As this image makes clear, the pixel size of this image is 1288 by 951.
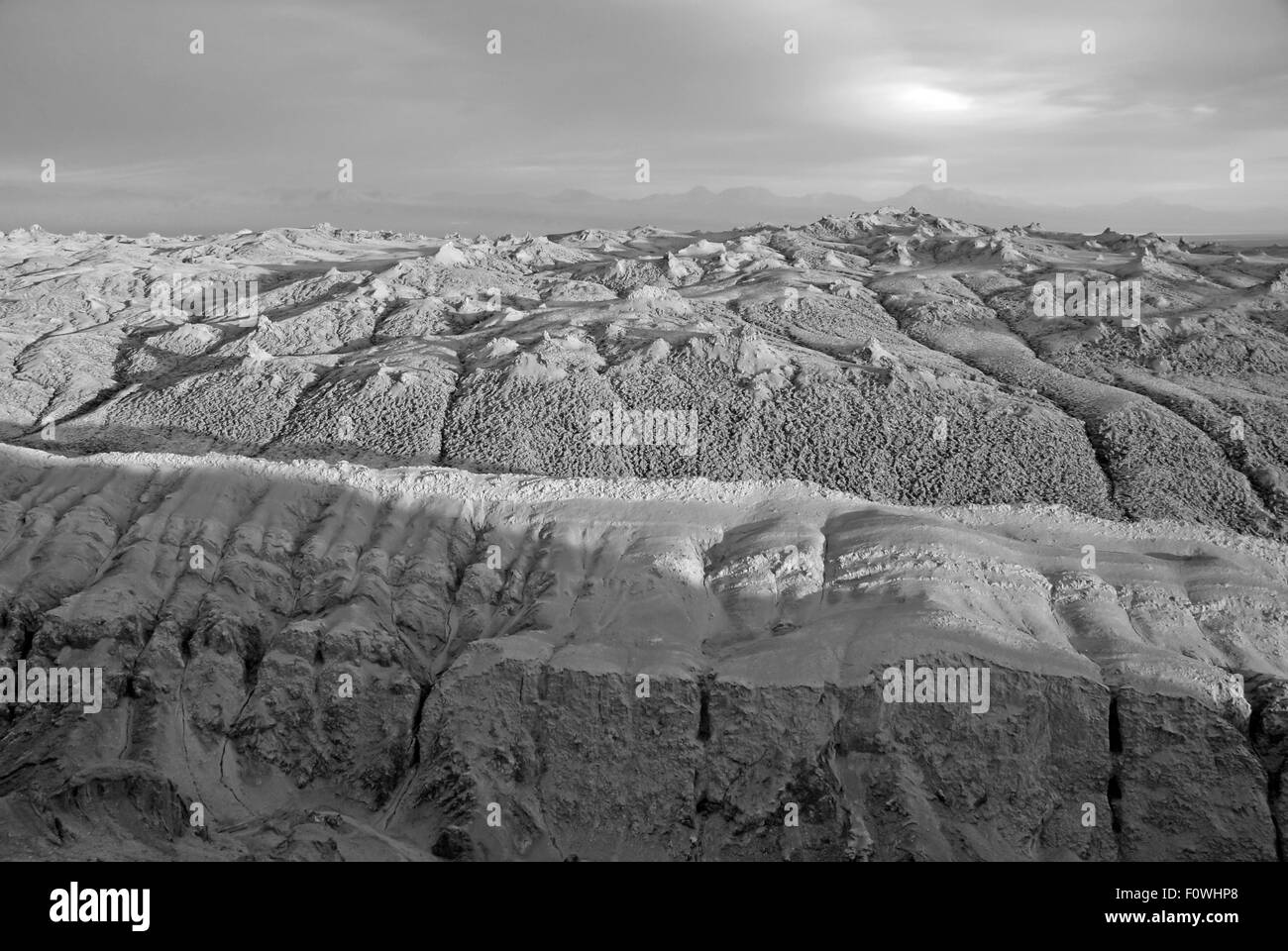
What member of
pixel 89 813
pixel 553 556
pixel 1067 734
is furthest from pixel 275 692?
pixel 1067 734

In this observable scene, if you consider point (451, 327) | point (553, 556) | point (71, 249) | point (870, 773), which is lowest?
point (870, 773)

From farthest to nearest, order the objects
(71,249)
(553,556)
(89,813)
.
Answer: (71,249), (553,556), (89,813)

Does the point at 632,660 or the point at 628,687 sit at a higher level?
the point at 632,660

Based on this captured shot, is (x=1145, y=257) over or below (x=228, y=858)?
over

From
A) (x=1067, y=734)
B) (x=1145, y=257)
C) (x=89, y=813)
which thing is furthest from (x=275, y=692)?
(x=1145, y=257)

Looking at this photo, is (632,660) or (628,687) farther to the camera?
(632,660)

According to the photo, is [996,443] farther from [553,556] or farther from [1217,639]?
[553,556]

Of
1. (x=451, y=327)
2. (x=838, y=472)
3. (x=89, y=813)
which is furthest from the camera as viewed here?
(x=451, y=327)

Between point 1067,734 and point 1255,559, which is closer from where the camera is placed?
point 1067,734
